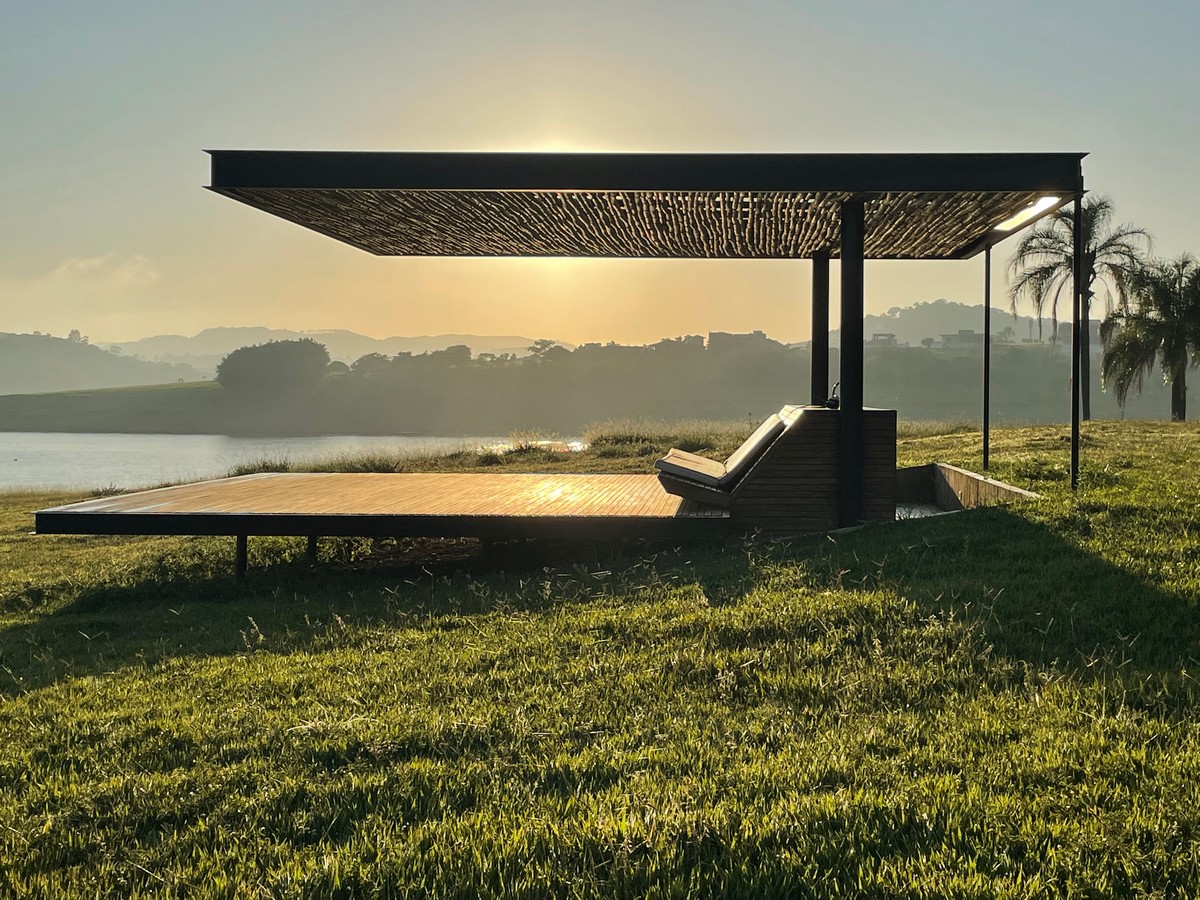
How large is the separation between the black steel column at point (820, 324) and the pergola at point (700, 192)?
1.53 meters

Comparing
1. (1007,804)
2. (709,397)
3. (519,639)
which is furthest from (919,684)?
(709,397)

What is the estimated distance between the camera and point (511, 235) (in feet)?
27.4

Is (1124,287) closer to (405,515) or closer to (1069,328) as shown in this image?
(1069,328)

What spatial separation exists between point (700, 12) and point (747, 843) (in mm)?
8814

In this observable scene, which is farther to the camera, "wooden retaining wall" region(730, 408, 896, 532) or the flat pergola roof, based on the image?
"wooden retaining wall" region(730, 408, 896, 532)

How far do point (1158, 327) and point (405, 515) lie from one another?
71.2ft

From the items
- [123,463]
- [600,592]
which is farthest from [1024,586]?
[123,463]

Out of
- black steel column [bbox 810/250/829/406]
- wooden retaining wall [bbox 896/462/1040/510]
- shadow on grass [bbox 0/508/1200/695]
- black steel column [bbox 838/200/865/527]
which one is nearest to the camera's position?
shadow on grass [bbox 0/508/1200/695]

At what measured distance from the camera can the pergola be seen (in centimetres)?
630

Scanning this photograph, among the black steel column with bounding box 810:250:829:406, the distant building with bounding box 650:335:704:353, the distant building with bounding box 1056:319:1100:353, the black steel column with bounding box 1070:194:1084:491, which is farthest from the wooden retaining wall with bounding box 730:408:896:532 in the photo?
the distant building with bounding box 650:335:704:353

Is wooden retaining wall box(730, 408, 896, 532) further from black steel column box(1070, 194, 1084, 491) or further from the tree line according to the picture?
the tree line

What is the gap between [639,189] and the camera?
636 centimetres

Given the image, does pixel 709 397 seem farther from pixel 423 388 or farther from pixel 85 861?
pixel 85 861

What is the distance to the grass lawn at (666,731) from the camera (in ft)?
7.17
